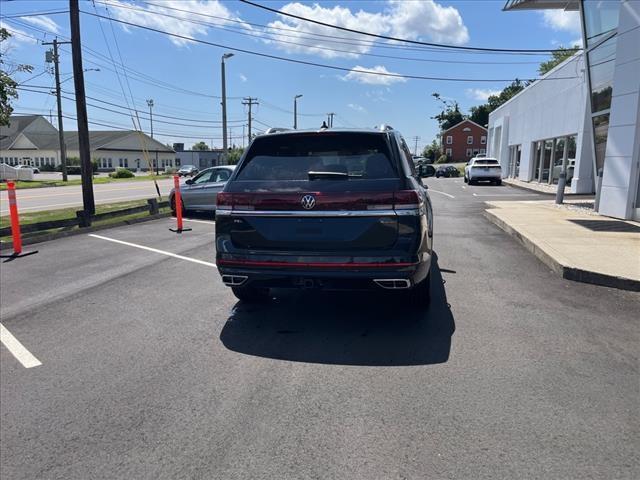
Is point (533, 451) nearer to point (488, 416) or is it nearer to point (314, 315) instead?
point (488, 416)

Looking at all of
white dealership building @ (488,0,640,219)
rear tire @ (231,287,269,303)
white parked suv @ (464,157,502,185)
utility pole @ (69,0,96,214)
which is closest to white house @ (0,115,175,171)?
white parked suv @ (464,157,502,185)

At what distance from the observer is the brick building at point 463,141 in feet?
299

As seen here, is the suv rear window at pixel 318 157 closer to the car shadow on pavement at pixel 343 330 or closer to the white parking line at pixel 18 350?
the car shadow on pavement at pixel 343 330

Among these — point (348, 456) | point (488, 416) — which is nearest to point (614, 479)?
point (488, 416)

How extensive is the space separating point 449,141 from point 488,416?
309ft

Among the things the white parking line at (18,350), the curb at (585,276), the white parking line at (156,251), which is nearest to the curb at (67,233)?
the white parking line at (156,251)

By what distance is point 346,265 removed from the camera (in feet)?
14.6

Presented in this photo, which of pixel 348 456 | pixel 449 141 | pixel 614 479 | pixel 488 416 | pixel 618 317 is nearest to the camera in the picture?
pixel 614 479

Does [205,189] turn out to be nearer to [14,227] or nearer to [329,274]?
[14,227]

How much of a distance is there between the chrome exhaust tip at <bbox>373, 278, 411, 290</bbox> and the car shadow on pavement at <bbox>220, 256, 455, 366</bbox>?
1.72ft

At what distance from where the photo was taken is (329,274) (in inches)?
177

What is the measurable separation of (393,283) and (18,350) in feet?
11.5

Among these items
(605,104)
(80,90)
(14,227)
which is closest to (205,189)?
(80,90)

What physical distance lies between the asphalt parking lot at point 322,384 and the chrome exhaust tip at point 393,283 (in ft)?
1.73
